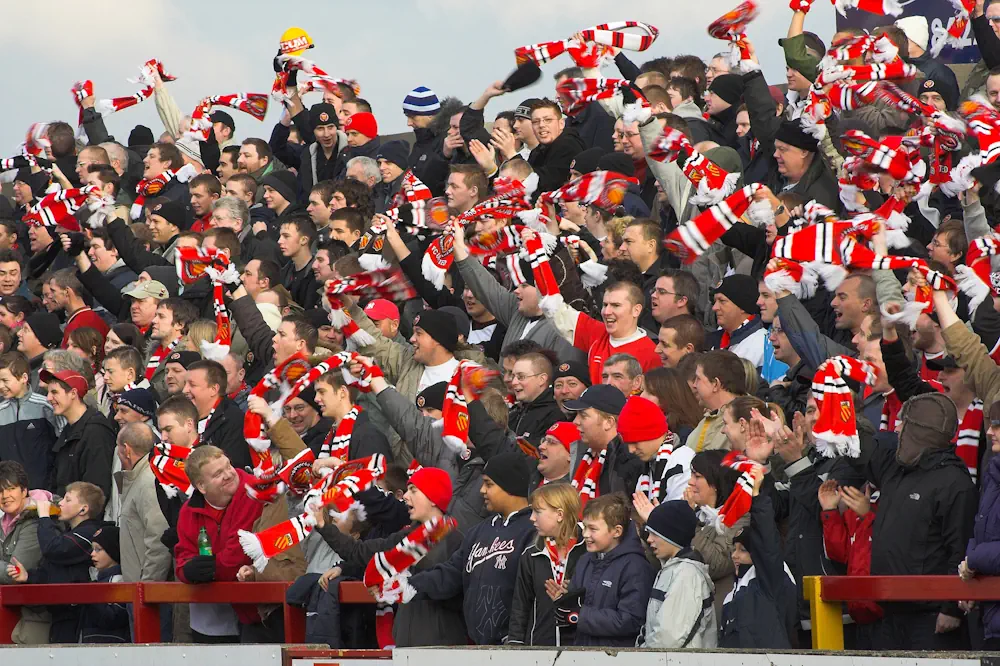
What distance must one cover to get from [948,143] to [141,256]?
7.44 m

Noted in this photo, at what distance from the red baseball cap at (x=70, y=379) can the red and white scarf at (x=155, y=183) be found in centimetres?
437

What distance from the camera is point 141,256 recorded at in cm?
1400

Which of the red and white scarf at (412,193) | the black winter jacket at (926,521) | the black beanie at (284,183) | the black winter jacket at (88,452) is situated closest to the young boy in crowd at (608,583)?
the black winter jacket at (926,521)

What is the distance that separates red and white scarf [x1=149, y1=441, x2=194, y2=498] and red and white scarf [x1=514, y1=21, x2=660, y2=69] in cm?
433

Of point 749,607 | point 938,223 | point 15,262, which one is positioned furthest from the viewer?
point 15,262

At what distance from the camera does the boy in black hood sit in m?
7.86

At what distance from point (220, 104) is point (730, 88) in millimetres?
6311

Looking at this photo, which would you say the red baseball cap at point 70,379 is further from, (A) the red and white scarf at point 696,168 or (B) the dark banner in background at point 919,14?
(B) the dark banner in background at point 919,14

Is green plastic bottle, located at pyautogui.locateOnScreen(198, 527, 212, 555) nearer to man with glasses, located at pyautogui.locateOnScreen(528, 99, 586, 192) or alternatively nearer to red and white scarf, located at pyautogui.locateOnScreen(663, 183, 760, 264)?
red and white scarf, located at pyautogui.locateOnScreen(663, 183, 760, 264)

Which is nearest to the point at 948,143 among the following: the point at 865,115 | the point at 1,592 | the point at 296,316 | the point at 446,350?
the point at 865,115

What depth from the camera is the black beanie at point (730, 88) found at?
12750 mm

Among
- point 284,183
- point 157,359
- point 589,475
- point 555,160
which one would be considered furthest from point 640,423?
point 284,183

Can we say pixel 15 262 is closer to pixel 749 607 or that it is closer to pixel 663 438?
pixel 663 438

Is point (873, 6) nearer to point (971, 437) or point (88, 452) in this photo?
point (971, 437)
